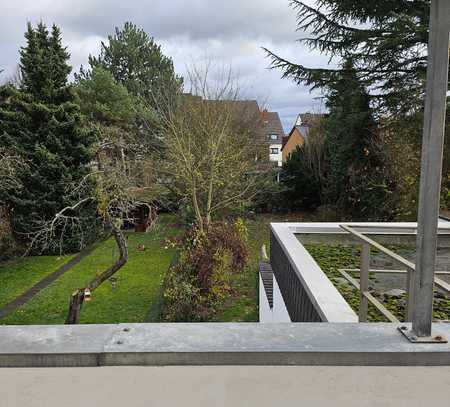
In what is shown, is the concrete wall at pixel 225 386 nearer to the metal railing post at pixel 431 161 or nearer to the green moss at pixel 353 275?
the metal railing post at pixel 431 161

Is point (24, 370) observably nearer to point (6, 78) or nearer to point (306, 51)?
point (306, 51)

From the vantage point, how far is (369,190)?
13758mm

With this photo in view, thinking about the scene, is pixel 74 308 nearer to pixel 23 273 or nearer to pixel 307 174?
pixel 23 273

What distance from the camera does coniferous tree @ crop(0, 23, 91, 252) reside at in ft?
45.1

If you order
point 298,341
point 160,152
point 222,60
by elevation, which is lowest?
point 298,341

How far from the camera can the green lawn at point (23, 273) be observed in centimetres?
1095

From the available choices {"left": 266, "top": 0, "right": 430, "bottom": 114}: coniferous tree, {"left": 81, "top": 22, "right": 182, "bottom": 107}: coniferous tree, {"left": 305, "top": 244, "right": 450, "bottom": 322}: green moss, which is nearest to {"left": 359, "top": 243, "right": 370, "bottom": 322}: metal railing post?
{"left": 305, "top": 244, "right": 450, "bottom": 322}: green moss

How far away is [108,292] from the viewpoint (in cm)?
1070

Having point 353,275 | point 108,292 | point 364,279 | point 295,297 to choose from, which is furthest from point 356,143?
point 364,279

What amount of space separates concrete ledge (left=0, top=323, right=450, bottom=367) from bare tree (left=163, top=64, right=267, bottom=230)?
914cm

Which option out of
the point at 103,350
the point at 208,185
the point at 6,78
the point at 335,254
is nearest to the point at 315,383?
the point at 103,350

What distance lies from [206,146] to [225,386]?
36.6 ft

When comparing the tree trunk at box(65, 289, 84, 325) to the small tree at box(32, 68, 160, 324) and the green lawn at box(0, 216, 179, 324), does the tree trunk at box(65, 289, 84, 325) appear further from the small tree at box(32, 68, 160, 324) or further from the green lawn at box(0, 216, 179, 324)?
the green lawn at box(0, 216, 179, 324)

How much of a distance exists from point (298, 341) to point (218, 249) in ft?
27.1
